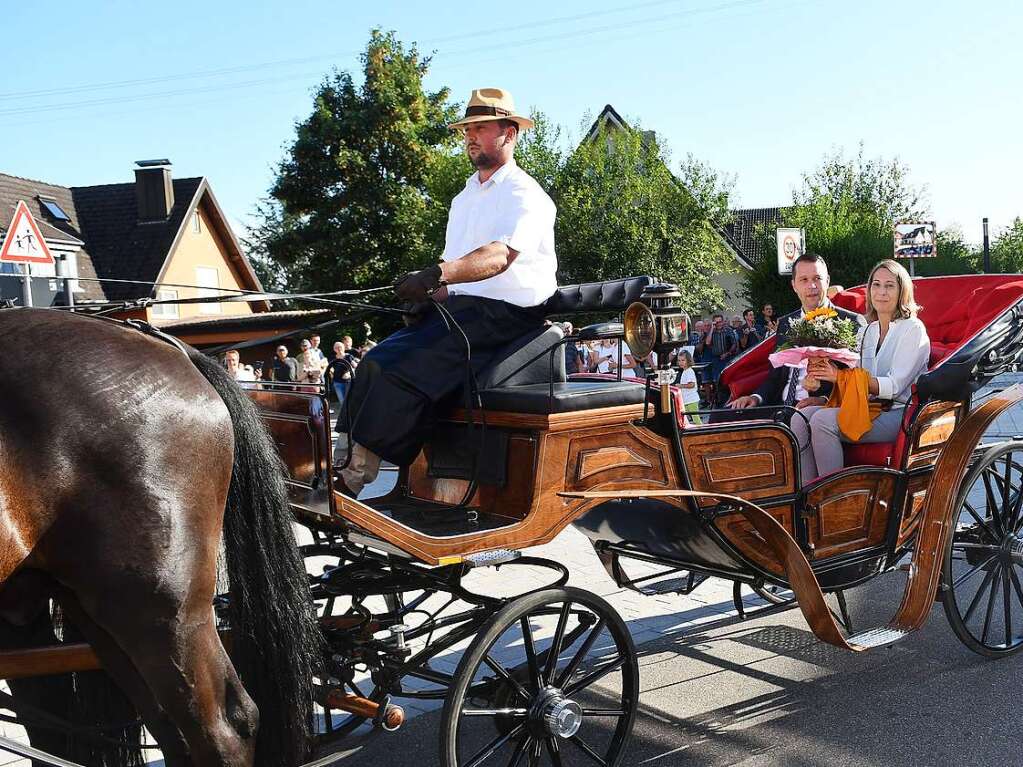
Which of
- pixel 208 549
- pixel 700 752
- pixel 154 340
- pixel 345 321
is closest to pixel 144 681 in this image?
pixel 208 549

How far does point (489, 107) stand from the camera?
3529mm

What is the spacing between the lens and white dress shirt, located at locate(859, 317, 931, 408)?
15.1 ft

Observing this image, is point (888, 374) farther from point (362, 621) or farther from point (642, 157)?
point (642, 157)

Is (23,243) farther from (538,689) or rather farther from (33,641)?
(538,689)

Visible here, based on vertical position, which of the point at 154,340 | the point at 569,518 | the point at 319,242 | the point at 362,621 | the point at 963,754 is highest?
the point at 319,242

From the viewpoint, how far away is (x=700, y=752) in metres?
3.67

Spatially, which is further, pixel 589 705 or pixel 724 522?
pixel 589 705

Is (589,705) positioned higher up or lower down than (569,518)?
lower down

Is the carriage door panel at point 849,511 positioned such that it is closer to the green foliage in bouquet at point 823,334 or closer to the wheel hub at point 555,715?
the green foliage in bouquet at point 823,334

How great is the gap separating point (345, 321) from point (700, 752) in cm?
207

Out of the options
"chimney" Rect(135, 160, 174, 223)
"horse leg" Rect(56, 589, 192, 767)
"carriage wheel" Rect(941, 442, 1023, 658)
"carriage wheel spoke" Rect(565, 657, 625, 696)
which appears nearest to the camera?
"horse leg" Rect(56, 589, 192, 767)

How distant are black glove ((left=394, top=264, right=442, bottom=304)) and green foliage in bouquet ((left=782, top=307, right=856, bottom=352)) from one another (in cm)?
220

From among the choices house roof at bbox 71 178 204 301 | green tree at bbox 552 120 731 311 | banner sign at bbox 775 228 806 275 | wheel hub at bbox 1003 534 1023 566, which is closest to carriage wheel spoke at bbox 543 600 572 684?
wheel hub at bbox 1003 534 1023 566

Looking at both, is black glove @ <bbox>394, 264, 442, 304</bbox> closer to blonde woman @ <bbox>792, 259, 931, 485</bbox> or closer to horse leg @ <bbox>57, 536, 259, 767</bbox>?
horse leg @ <bbox>57, 536, 259, 767</bbox>
